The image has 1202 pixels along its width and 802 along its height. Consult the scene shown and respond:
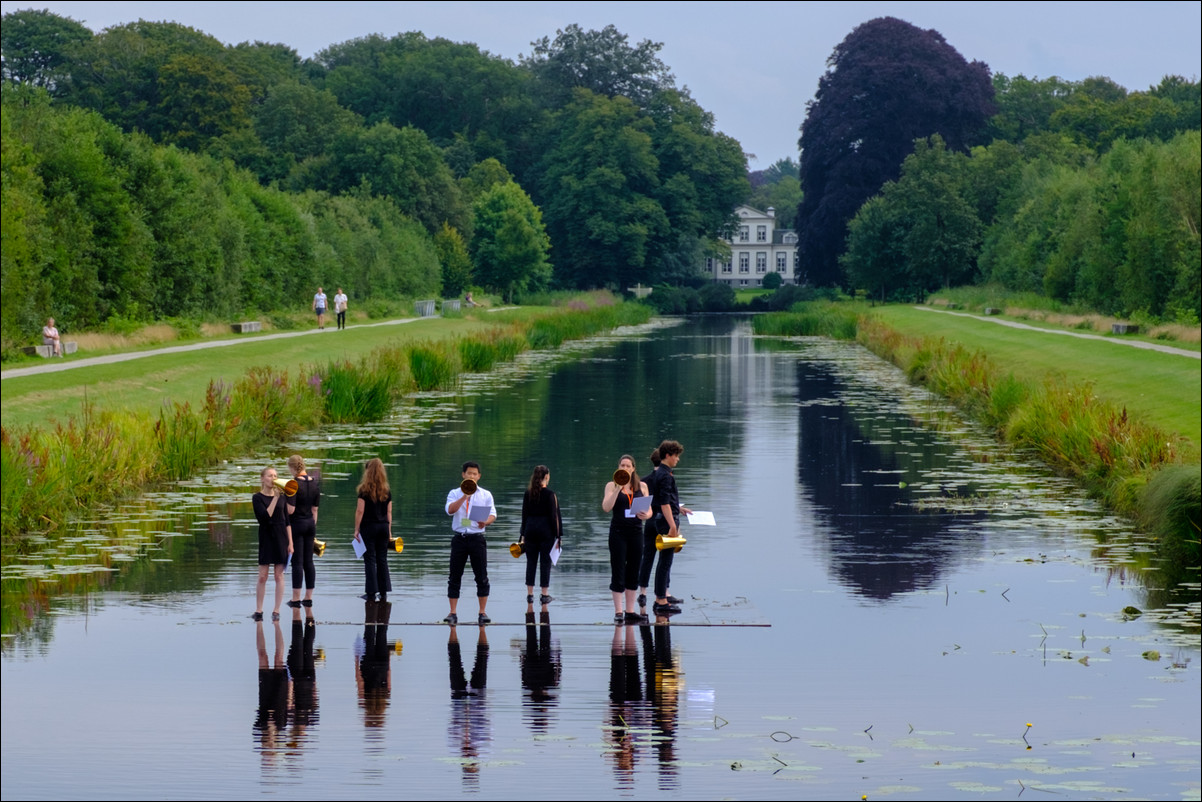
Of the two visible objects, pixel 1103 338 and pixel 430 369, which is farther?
pixel 1103 338

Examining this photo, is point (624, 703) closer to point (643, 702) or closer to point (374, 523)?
point (643, 702)

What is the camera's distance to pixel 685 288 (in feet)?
426

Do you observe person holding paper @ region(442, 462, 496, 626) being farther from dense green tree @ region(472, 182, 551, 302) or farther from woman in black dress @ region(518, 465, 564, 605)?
dense green tree @ region(472, 182, 551, 302)

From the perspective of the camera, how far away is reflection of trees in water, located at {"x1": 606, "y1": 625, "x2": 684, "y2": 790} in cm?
949

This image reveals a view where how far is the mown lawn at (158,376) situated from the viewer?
28.5 meters

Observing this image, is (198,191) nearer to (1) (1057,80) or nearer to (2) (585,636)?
(2) (585,636)


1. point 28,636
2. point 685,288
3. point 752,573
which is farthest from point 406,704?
point 685,288

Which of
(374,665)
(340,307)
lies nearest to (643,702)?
(374,665)

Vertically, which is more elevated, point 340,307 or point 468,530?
point 340,307

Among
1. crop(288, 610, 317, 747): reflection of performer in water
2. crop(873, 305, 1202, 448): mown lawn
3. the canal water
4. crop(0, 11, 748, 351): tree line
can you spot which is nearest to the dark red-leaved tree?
crop(0, 11, 748, 351): tree line

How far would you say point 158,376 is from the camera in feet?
115

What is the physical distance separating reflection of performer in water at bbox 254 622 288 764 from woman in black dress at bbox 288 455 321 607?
0.98m

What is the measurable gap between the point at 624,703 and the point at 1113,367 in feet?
93.1

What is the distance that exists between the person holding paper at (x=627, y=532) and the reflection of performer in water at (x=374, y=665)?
1945 millimetres
